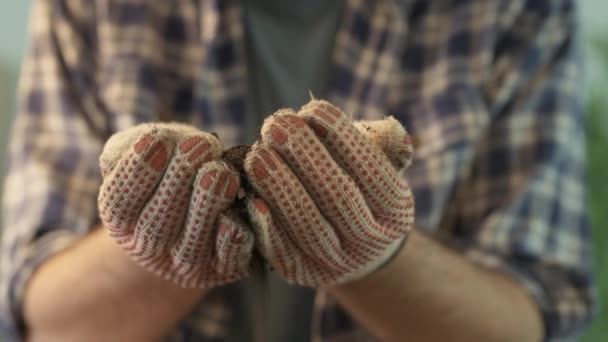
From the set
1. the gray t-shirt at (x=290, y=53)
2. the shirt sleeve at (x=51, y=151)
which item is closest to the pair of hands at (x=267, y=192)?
the gray t-shirt at (x=290, y=53)

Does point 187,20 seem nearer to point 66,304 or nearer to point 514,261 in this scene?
point 66,304

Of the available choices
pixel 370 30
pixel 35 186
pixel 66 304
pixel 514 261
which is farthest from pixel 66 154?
pixel 514 261

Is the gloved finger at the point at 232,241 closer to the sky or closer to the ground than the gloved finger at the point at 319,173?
closer to the ground

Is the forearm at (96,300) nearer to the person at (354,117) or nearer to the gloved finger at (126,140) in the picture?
the person at (354,117)

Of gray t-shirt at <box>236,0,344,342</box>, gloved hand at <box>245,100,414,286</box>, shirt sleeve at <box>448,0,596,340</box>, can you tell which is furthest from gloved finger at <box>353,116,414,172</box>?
shirt sleeve at <box>448,0,596,340</box>

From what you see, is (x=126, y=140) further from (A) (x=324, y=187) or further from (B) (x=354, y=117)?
(B) (x=354, y=117)

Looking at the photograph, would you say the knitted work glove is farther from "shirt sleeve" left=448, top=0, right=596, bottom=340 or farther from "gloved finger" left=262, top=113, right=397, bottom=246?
"shirt sleeve" left=448, top=0, right=596, bottom=340

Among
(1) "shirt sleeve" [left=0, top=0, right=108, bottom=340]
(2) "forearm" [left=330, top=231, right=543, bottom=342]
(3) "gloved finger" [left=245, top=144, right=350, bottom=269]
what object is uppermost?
(3) "gloved finger" [left=245, top=144, right=350, bottom=269]
